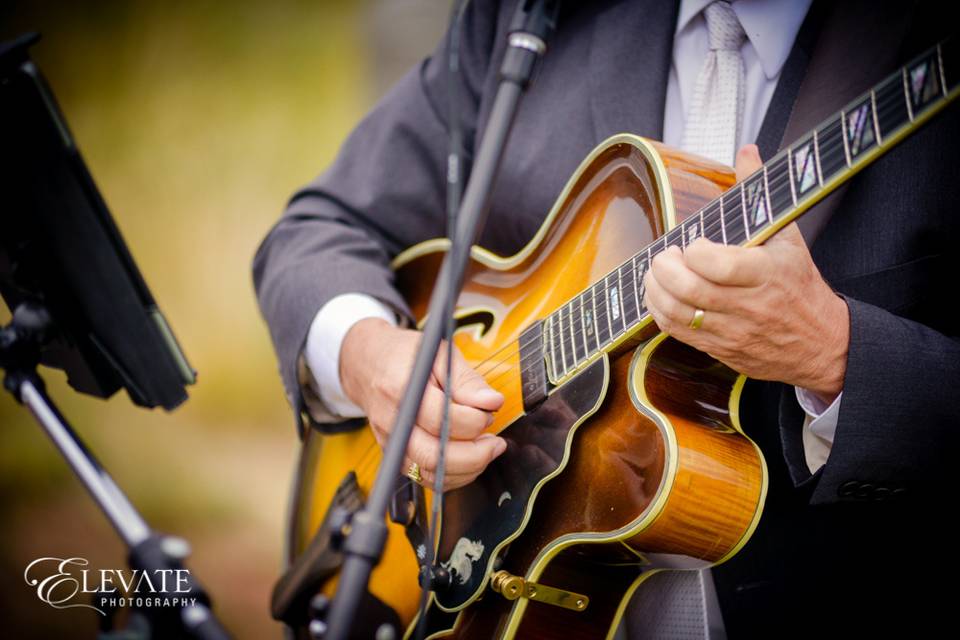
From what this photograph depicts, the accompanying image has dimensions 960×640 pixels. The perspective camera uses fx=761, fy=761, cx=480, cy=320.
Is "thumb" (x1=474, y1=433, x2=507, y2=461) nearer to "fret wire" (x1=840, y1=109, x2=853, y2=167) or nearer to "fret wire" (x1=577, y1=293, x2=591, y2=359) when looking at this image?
"fret wire" (x1=577, y1=293, x2=591, y2=359)

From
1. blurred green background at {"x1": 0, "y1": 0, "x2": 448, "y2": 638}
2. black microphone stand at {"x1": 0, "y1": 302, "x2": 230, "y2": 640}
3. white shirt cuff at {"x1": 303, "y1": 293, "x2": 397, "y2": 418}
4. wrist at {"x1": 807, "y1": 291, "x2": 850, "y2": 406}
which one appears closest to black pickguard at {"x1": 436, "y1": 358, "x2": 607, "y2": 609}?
wrist at {"x1": 807, "y1": 291, "x2": 850, "y2": 406}

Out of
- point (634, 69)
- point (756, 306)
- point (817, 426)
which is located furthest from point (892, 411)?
point (634, 69)

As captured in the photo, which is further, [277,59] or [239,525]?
[277,59]

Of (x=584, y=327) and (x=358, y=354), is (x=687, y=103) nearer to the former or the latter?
(x=584, y=327)

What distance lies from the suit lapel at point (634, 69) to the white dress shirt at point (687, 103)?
32mm

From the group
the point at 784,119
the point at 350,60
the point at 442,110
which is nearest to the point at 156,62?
the point at 350,60

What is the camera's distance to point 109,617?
2.67 ft

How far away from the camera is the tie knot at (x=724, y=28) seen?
1284 mm

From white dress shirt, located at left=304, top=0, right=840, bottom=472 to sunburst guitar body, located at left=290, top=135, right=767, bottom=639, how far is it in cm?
13

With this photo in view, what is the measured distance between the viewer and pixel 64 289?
97cm

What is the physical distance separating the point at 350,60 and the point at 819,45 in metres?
2.57

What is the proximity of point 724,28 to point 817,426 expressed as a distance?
0.69m

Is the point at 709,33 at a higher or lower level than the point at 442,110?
higher

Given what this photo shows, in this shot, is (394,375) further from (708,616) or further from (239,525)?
(239,525)
